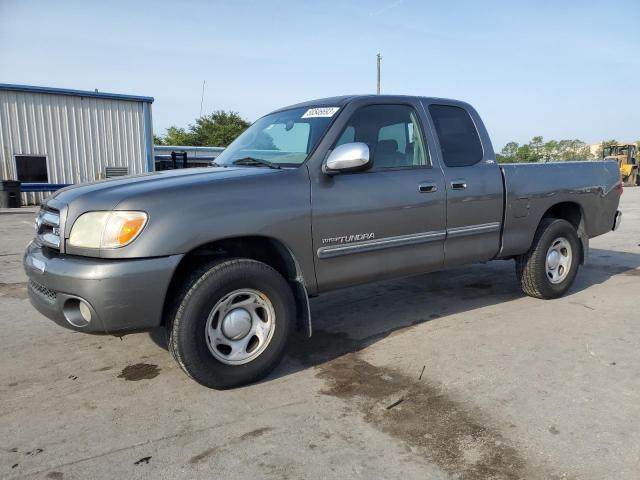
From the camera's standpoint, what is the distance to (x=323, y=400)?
303cm

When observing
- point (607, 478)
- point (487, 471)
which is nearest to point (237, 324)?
point (487, 471)

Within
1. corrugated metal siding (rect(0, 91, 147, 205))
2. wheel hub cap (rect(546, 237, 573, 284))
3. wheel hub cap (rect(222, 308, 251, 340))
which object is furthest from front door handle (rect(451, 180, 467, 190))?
corrugated metal siding (rect(0, 91, 147, 205))

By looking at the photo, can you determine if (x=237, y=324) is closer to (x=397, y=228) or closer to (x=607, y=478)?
(x=397, y=228)

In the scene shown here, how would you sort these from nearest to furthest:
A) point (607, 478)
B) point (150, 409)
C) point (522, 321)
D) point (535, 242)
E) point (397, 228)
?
point (607, 478) → point (150, 409) → point (397, 228) → point (522, 321) → point (535, 242)

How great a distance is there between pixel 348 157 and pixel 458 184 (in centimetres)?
128

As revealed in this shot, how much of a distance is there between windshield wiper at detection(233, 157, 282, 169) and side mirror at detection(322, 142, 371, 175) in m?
0.39

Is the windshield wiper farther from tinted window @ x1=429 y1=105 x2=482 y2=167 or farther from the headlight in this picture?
tinted window @ x1=429 y1=105 x2=482 y2=167

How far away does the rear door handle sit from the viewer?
157 inches

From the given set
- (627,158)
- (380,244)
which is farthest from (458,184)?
(627,158)

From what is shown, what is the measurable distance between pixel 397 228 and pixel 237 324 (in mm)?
1420

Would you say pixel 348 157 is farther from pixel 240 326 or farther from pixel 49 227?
pixel 49 227

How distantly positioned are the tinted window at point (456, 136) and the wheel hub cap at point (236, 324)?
2151 millimetres

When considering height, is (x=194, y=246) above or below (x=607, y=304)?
above

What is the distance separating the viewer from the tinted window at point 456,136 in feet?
14.2
